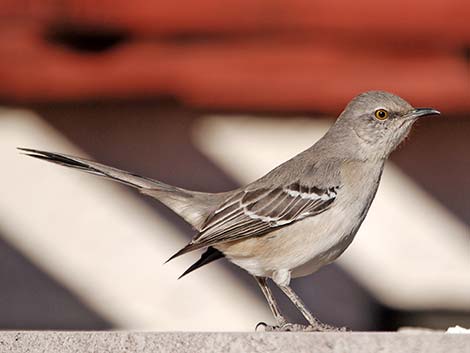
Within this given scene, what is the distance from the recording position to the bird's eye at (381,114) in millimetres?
5938

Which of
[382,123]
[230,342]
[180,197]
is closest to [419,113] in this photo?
[382,123]

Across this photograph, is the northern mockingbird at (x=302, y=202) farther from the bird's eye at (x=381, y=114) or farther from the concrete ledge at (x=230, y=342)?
the concrete ledge at (x=230, y=342)

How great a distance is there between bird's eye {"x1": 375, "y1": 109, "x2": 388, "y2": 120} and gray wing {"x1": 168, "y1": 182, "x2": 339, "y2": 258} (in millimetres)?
467

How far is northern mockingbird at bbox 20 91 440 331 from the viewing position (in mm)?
5605

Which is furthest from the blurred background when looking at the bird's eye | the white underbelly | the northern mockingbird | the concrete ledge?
the concrete ledge

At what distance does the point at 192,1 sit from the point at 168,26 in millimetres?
226

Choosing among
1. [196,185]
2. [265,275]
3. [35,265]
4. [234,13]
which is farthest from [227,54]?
[265,275]

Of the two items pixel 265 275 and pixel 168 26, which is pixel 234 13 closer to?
pixel 168 26

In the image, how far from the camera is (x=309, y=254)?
18.2ft

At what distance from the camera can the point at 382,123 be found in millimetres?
5949

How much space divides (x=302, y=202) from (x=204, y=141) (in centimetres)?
255

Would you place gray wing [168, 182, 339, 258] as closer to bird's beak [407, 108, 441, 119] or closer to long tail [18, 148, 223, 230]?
long tail [18, 148, 223, 230]

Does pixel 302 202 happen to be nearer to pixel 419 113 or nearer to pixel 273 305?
pixel 273 305

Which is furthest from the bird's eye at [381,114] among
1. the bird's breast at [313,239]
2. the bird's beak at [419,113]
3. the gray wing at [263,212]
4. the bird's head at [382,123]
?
the gray wing at [263,212]
